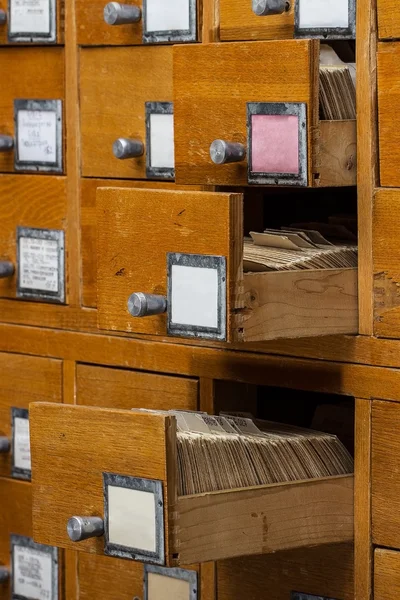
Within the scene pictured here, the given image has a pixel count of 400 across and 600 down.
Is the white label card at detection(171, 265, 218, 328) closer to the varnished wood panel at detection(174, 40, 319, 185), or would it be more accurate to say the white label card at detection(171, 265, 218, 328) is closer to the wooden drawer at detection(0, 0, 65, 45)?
the varnished wood panel at detection(174, 40, 319, 185)

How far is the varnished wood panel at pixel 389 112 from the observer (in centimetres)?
177

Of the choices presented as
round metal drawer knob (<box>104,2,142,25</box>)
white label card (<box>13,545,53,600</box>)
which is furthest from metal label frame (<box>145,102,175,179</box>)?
white label card (<box>13,545,53,600</box>)

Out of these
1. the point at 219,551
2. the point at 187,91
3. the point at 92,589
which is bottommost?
the point at 92,589

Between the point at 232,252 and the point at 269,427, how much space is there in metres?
0.38

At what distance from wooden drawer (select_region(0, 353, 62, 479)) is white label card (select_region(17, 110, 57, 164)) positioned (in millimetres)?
319

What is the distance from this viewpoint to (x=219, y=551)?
1.70 meters

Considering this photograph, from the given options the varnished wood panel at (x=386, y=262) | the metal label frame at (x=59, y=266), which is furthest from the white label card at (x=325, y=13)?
the metal label frame at (x=59, y=266)

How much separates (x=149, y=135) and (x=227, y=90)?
275 millimetres

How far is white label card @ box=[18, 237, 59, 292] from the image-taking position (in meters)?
2.20

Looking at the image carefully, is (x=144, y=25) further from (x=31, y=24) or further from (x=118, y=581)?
(x=118, y=581)

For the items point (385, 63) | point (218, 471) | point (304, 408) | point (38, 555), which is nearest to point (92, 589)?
point (38, 555)

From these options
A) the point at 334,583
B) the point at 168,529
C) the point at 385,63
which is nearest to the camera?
the point at 168,529

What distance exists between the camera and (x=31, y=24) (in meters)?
2.17

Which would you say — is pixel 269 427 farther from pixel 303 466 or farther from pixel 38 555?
pixel 38 555
